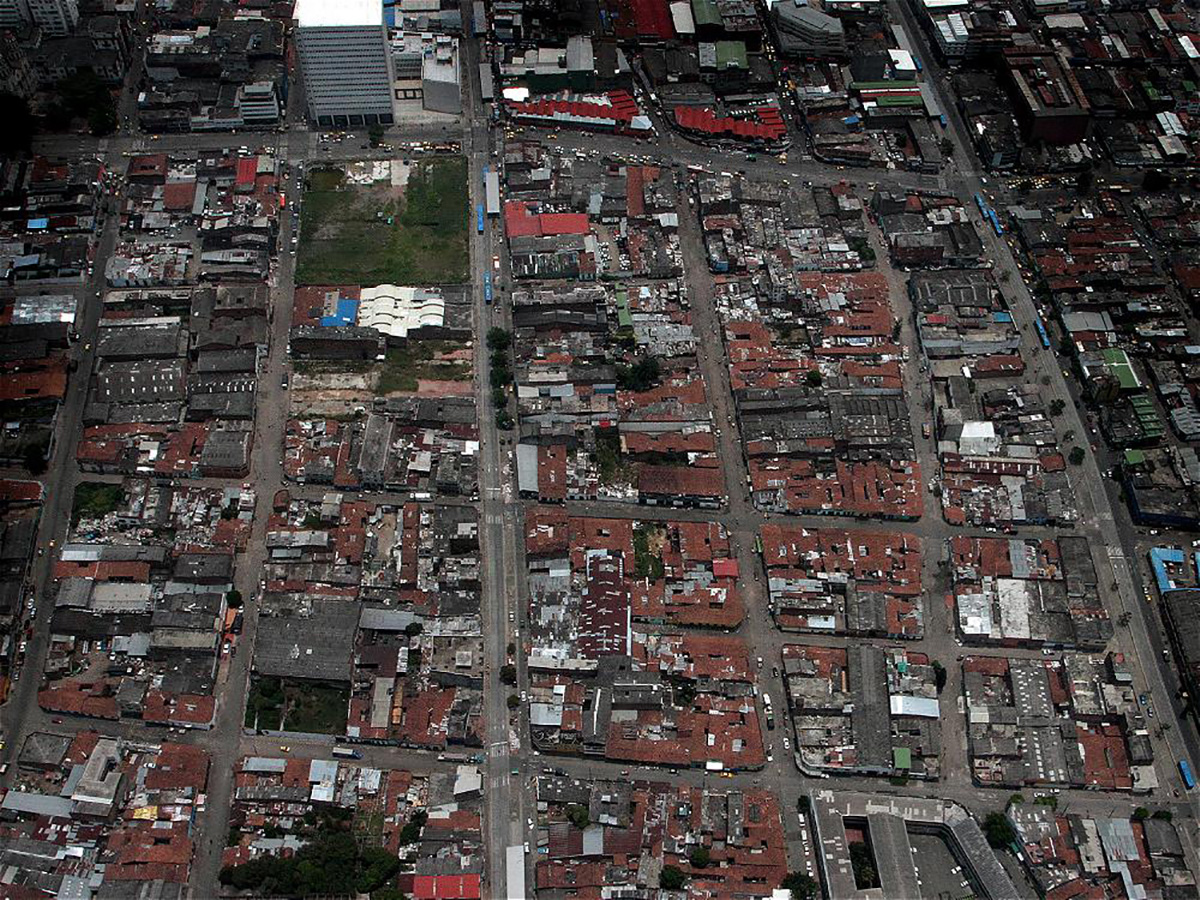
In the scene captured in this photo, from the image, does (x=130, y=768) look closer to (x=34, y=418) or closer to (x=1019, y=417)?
(x=34, y=418)

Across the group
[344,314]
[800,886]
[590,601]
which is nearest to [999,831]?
[800,886]

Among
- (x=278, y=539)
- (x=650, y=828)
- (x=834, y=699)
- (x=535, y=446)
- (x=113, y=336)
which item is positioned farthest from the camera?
(x=113, y=336)

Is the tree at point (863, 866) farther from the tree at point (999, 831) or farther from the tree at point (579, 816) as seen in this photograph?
the tree at point (579, 816)

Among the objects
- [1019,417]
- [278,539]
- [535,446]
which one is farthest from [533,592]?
[1019,417]

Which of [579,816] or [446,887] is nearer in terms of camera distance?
[446,887]

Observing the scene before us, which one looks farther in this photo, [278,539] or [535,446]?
[535,446]

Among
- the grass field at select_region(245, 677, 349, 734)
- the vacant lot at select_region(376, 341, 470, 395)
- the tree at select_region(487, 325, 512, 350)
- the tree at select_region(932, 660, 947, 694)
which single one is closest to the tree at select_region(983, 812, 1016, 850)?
the tree at select_region(932, 660, 947, 694)

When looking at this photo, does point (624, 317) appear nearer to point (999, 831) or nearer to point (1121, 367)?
point (1121, 367)
